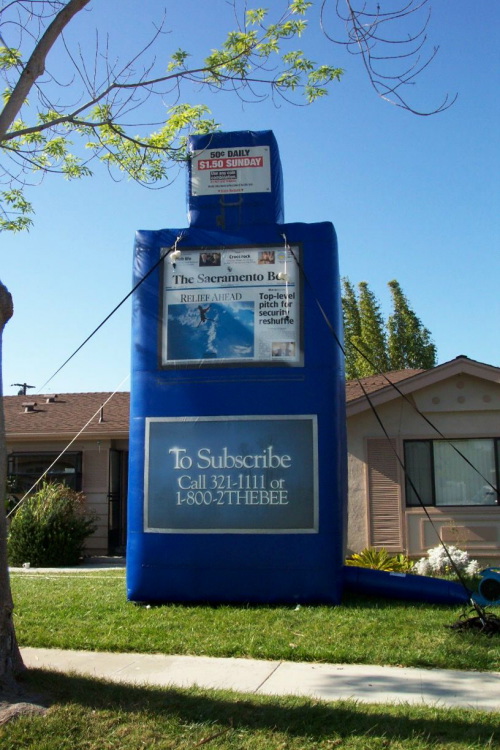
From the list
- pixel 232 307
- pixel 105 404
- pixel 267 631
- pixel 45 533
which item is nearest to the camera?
pixel 267 631

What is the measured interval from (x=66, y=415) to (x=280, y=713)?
1497 centimetres

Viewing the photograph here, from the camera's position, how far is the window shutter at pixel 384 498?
13453mm

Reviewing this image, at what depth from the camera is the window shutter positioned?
13.5m

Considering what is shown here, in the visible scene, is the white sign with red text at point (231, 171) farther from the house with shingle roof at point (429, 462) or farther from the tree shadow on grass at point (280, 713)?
the tree shadow on grass at point (280, 713)

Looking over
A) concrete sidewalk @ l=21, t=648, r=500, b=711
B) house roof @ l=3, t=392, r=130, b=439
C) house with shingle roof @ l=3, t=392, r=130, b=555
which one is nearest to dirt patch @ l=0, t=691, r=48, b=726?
concrete sidewalk @ l=21, t=648, r=500, b=711

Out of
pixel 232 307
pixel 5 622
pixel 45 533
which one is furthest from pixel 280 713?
pixel 45 533

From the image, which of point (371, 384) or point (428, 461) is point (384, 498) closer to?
point (428, 461)

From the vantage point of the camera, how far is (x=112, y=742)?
4.64 metres

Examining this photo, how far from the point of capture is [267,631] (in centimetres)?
768

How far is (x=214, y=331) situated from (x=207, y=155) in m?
2.47

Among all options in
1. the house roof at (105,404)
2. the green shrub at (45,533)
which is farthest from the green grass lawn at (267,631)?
the green shrub at (45,533)

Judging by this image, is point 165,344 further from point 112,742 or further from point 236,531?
point 112,742

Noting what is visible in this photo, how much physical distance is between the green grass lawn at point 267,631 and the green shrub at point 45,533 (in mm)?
5031

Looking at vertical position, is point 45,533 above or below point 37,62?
below
